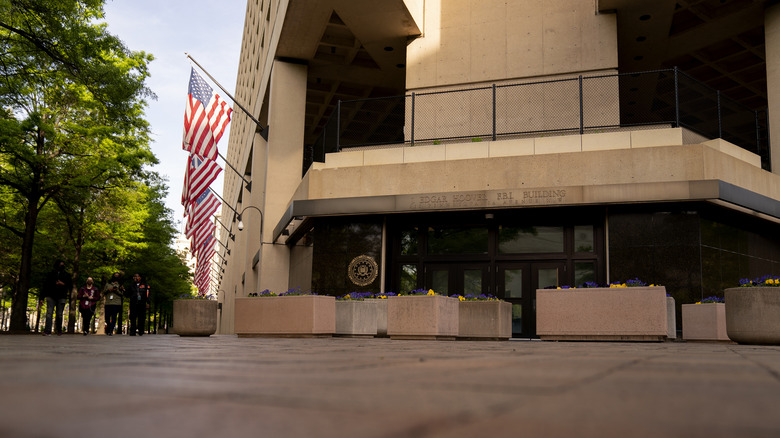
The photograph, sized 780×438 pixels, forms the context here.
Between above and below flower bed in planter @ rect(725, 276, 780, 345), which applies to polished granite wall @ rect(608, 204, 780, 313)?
above

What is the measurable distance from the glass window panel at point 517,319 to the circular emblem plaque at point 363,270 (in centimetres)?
466

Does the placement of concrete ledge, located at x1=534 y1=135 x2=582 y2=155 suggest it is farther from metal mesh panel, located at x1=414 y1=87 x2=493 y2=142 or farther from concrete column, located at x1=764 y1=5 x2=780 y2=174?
concrete column, located at x1=764 y1=5 x2=780 y2=174

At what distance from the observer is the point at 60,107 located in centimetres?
2991

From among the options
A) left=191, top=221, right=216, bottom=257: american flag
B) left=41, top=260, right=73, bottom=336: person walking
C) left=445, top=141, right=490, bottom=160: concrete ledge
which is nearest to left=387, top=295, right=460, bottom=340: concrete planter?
left=445, top=141, right=490, bottom=160: concrete ledge

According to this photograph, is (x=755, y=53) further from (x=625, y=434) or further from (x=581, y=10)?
(x=625, y=434)

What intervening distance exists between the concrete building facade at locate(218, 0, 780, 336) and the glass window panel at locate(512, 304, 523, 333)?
45mm

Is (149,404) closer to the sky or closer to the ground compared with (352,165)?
closer to the ground

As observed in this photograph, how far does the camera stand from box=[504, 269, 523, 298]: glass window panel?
69.7 ft

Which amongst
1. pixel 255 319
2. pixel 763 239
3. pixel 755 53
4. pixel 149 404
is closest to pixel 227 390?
pixel 149 404

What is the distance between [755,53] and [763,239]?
958cm

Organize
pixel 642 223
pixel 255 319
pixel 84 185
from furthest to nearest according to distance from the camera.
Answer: pixel 84 185
pixel 642 223
pixel 255 319

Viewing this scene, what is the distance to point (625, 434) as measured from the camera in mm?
1483

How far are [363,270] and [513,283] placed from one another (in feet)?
16.3

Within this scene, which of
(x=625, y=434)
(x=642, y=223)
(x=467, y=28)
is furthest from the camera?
(x=467, y=28)
